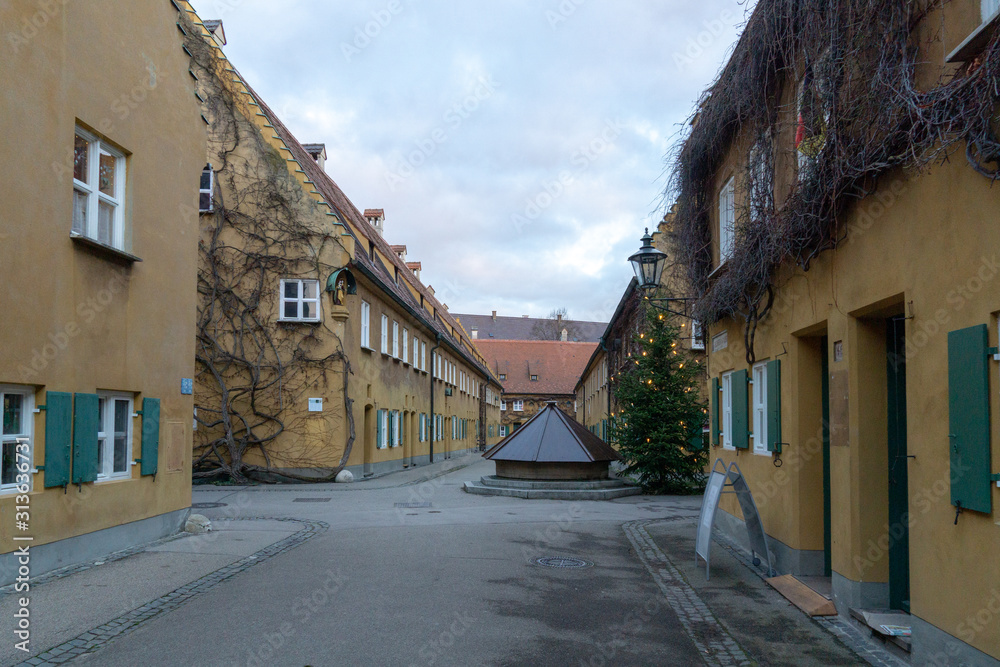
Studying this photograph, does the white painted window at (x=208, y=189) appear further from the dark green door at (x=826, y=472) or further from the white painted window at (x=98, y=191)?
the dark green door at (x=826, y=472)

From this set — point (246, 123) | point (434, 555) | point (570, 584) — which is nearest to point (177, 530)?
point (434, 555)

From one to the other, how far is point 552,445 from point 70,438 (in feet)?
42.8

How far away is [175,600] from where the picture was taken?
7.75m

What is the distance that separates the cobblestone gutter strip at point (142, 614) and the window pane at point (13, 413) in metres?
2.41

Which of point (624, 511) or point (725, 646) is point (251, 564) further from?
point (624, 511)

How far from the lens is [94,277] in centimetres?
967

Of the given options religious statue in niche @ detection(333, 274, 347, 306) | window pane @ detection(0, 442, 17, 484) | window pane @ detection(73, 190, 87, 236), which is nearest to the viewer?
window pane @ detection(0, 442, 17, 484)

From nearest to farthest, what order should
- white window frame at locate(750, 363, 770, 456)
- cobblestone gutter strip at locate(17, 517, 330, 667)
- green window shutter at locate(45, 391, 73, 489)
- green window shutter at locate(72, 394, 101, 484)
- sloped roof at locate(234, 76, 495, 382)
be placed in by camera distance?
cobblestone gutter strip at locate(17, 517, 330, 667), green window shutter at locate(45, 391, 73, 489), green window shutter at locate(72, 394, 101, 484), white window frame at locate(750, 363, 770, 456), sloped roof at locate(234, 76, 495, 382)

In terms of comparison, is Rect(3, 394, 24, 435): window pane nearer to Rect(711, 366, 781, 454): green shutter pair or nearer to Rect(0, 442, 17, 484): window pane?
Rect(0, 442, 17, 484): window pane

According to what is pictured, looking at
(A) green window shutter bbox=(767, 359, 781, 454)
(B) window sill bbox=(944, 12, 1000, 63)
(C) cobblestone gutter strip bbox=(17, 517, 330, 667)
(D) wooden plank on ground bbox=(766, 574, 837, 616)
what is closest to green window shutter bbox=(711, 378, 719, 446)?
(A) green window shutter bbox=(767, 359, 781, 454)

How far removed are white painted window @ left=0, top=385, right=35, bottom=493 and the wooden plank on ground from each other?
25.9 feet

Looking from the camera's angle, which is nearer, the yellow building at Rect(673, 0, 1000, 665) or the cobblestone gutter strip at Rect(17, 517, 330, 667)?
the yellow building at Rect(673, 0, 1000, 665)

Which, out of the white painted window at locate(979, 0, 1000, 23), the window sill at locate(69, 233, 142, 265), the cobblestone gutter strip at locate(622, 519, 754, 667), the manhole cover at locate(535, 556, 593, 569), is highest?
the white painted window at locate(979, 0, 1000, 23)

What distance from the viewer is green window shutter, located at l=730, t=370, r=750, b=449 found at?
10913 millimetres
